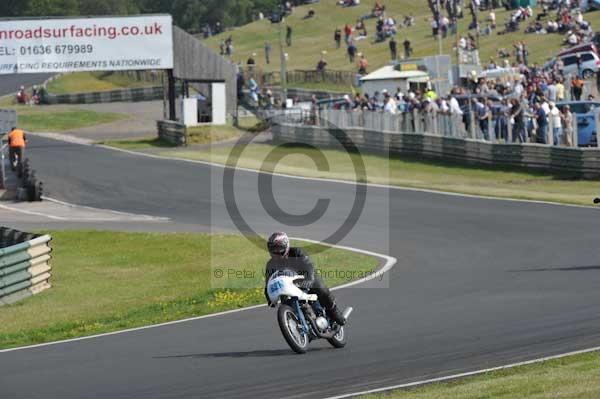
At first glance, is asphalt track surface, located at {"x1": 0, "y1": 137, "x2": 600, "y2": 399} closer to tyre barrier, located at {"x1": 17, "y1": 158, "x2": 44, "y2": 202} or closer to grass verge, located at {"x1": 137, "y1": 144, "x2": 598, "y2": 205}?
grass verge, located at {"x1": 137, "y1": 144, "x2": 598, "y2": 205}

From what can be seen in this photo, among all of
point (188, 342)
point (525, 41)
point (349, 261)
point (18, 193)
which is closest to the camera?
point (188, 342)

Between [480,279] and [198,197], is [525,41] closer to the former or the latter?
[198,197]

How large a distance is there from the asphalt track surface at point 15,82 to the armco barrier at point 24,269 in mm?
58230

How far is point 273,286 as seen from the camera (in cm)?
1150

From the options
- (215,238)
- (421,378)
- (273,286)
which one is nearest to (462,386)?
(421,378)

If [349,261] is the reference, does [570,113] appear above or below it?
above

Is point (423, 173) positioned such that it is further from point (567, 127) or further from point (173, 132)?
point (173, 132)

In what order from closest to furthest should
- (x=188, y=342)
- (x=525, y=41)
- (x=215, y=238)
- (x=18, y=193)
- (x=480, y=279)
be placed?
(x=188, y=342) → (x=480, y=279) → (x=215, y=238) → (x=18, y=193) → (x=525, y=41)

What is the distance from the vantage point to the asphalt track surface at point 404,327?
10416mm

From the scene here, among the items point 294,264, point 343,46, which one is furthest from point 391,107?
point 343,46

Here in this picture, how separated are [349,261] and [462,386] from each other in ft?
33.1

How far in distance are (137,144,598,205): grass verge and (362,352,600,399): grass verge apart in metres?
15.5

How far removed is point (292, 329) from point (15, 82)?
7314cm

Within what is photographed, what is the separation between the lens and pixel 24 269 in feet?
59.2
